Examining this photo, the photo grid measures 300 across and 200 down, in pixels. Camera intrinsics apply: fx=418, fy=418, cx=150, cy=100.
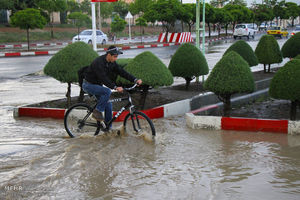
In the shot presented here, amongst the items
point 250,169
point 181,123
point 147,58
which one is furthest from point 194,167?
point 147,58

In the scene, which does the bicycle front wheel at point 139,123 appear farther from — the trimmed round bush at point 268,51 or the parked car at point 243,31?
the parked car at point 243,31

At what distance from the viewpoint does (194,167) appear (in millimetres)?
5461

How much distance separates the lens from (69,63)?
8.97m

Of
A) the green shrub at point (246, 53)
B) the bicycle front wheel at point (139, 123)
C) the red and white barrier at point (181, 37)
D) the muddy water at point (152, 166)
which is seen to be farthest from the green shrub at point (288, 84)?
the red and white barrier at point (181, 37)

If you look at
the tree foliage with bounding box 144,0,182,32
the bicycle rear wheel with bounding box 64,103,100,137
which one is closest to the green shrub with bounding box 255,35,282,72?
the bicycle rear wheel with bounding box 64,103,100,137

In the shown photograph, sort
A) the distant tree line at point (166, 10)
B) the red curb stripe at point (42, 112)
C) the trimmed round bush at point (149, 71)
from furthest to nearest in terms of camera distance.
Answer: the distant tree line at point (166, 10) < the red curb stripe at point (42, 112) < the trimmed round bush at point (149, 71)

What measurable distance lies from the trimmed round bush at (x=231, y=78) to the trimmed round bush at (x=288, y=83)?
52cm

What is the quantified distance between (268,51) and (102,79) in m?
8.99

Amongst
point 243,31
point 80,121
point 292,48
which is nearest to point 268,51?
point 292,48

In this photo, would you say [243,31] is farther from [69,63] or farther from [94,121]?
[94,121]

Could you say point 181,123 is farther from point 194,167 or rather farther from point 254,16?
point 254,16

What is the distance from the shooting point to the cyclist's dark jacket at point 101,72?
6.56m

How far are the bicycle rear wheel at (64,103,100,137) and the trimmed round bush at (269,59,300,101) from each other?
3.24 meters

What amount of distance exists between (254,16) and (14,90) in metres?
Answer: 68.2
